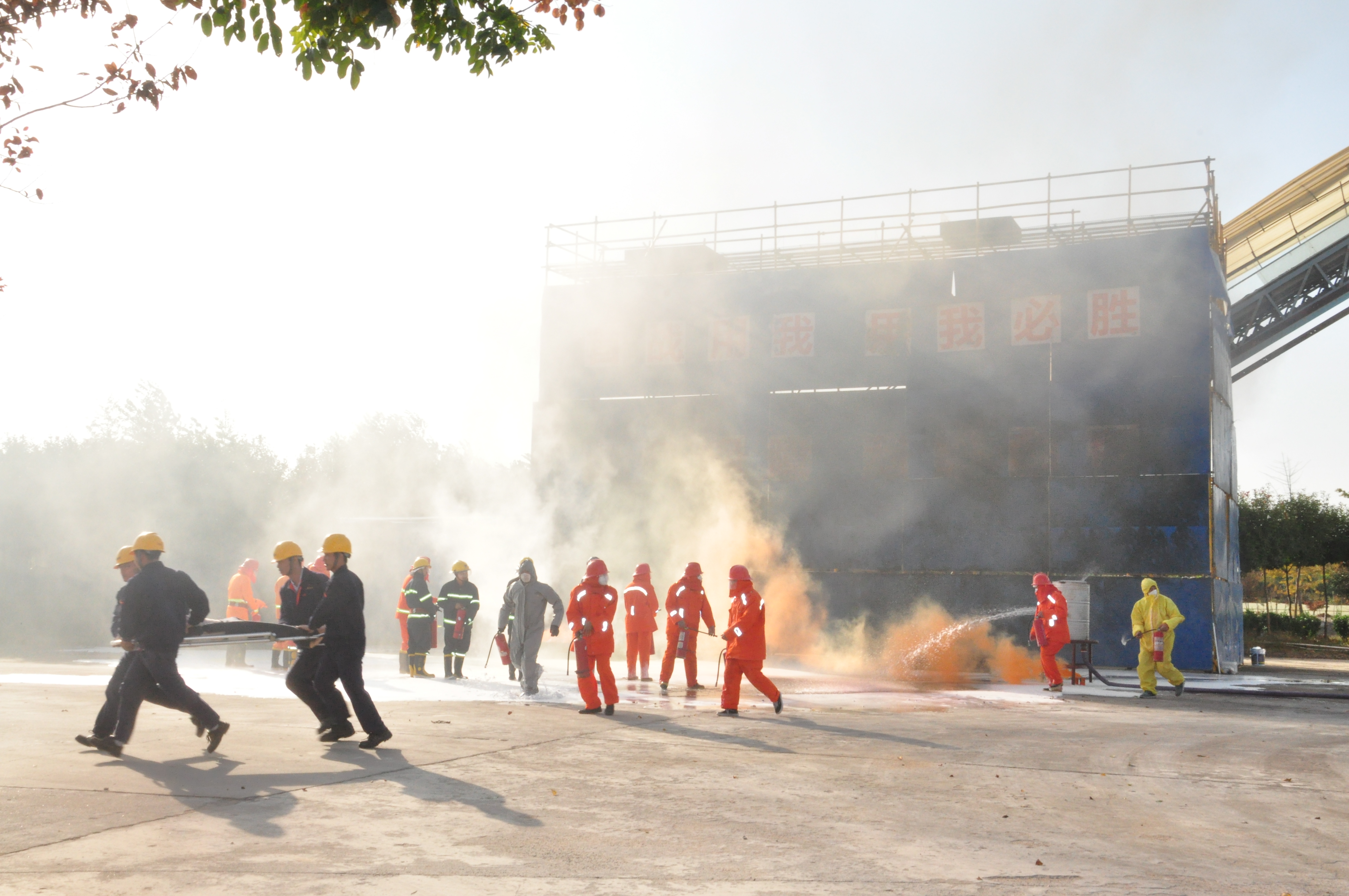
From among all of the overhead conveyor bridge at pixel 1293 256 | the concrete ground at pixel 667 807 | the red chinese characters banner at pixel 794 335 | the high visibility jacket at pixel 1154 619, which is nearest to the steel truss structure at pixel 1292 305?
the overhead conveyor bridge at pixel 1293 256

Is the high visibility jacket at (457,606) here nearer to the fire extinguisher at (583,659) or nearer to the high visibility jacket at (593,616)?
the high visibility jacket at (593,616)

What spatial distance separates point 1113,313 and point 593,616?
657 inches

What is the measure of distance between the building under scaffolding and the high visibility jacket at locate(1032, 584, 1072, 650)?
7084mm

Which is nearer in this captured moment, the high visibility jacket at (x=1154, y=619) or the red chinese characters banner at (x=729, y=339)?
the high visibility jacket at (x=1154, y=619)

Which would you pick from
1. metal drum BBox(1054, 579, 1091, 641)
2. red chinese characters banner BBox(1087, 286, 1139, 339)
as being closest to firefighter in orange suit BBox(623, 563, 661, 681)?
metal drum BBox(1054, 579, 1091, 641)

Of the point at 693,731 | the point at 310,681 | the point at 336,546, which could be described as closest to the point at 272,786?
the point at 310,681

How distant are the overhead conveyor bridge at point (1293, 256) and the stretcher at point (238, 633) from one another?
81.6 ft

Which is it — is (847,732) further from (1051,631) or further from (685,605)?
(1051,631)

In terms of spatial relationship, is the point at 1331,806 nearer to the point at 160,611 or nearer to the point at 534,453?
the point at 160,611

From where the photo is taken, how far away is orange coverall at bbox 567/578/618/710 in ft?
40.1

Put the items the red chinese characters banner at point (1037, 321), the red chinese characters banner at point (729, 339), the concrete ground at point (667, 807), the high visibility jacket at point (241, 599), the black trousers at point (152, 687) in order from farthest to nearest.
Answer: the red chinese characters banner at point (729, 339) → the red chinese characters banner at point (1037, 321) → the high visibility jacket at point (241, 599) → the black trousers at point (152, 687) → the concrete ground at point (667, 807)

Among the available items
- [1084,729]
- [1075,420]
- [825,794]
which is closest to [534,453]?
[1075,420]

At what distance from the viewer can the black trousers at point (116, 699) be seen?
875 centimetres

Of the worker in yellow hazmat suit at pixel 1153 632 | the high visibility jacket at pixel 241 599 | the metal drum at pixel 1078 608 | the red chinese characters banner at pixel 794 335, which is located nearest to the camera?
the worker in yellow hazmat suit at pixel 1153 632
